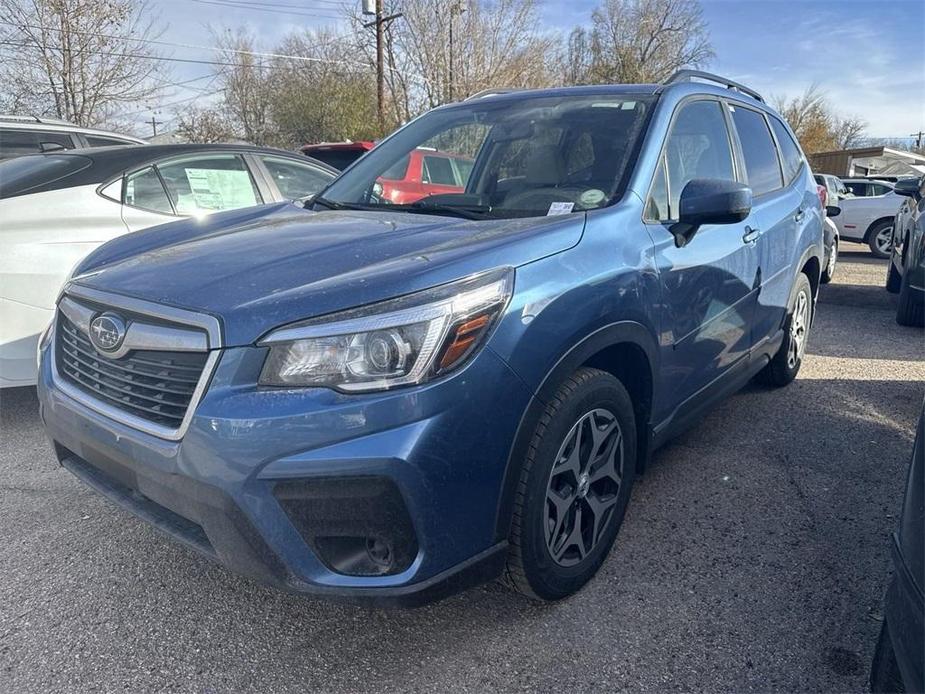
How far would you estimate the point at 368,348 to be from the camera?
5.74 feet

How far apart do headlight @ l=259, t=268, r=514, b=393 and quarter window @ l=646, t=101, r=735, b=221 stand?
1210 mm

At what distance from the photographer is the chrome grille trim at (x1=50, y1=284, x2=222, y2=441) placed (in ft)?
5.90

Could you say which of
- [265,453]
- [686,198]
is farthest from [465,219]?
[265,453]

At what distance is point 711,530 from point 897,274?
633cm

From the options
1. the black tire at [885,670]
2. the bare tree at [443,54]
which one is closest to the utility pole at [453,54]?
the bare tree at [443,54]

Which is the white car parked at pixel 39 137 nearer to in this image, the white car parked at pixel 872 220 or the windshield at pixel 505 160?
the windshield at pixel 505 160

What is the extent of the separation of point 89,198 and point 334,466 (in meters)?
3.26

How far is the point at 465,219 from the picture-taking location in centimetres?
257

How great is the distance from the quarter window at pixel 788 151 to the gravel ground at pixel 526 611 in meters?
1.91

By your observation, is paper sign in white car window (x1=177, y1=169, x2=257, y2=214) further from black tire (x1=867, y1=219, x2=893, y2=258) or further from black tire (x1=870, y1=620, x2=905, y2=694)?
black tire (x1=867, y1=219, x2=893, y2=258)

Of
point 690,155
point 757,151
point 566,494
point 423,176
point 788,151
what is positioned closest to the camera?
point 566,494

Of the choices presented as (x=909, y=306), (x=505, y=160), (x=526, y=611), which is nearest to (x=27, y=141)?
(x=505, y=160)

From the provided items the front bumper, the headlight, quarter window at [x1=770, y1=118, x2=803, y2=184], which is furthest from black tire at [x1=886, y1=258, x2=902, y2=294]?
the headlight

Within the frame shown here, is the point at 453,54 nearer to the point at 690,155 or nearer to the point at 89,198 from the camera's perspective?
the point at 89,198
